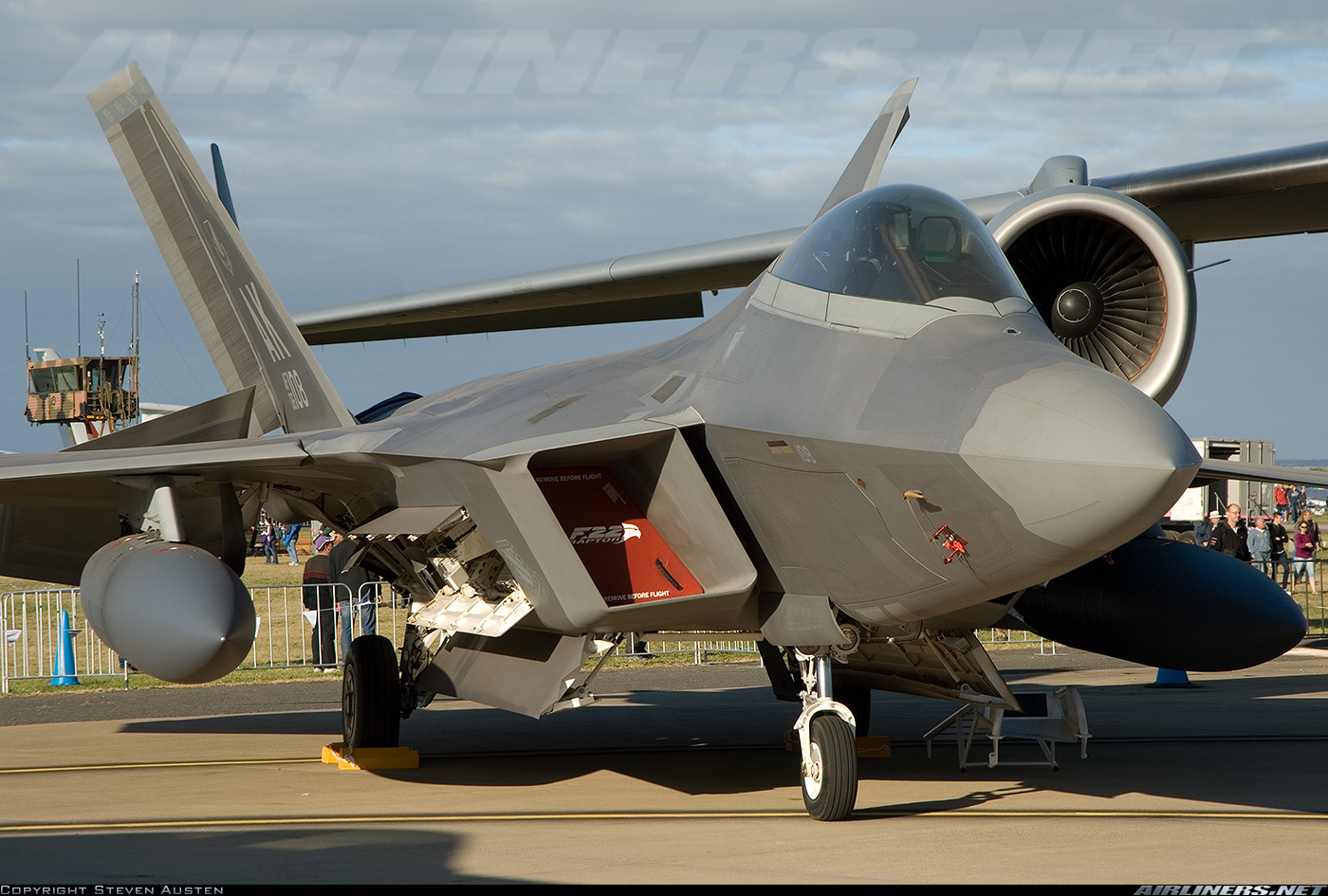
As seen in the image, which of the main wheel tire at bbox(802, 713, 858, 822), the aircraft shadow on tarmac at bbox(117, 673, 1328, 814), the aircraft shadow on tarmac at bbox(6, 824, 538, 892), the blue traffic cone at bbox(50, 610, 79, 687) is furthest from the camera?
the blue traffic cone at bbox(50, 610, 79, 687)

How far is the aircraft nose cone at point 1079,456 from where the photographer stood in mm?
3961

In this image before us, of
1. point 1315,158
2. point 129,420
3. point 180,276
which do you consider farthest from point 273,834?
point 129,420

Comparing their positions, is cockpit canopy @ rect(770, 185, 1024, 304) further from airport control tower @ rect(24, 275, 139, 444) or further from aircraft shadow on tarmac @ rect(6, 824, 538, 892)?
airport control tower @ rect(24, 275, 139, 444)

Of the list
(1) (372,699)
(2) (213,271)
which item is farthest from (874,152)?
(2) (213,271)

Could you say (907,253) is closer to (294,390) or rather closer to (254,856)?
(254,856)

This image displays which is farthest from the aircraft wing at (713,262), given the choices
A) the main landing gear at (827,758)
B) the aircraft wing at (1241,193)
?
the main landing gear at (827,758)

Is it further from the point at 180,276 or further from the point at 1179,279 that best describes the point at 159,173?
the point at 1179,279

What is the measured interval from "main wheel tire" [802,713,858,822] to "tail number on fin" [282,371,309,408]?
4.83 metres

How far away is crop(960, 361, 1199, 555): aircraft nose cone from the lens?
3.96 meters

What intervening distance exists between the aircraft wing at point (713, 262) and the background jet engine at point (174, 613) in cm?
387

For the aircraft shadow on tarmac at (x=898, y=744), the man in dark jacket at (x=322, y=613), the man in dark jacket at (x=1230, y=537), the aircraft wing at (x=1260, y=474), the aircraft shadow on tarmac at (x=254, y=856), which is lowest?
the aircraft shadow on tarmac at (x=898, y=744)

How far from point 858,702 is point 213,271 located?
5443mm

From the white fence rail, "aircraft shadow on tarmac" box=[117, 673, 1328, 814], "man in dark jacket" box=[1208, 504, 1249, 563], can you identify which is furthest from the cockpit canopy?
"man in dark jacket" box=[1208, 504, 1249, 563]

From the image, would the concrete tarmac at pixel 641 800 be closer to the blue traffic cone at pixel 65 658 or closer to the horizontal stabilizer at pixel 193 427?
the horizontal stabilizer at pixel 193 427
